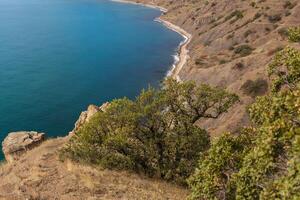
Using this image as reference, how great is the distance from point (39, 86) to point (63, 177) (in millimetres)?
79882

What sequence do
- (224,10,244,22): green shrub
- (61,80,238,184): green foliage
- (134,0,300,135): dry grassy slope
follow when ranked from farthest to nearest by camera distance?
(224,10,244,22): green shrub
(134,0,300,135): dry grassy slope
(61,80,238,184): green foliage

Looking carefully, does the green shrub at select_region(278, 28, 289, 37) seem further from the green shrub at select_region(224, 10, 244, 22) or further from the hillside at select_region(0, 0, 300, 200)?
the hillside at select_region(0, 0, 300, 200)

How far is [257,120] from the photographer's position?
2350 centimetres

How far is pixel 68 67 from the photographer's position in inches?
5118

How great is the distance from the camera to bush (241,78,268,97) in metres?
79.0

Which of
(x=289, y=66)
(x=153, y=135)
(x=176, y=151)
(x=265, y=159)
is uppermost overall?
(x=289, y=66)

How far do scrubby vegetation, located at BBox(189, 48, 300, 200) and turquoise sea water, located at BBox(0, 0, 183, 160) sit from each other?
66609 millimetres

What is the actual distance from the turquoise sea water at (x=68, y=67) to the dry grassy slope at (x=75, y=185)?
47664 millimetres

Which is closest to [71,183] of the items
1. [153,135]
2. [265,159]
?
[153,135]

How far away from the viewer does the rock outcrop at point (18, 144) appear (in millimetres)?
49656

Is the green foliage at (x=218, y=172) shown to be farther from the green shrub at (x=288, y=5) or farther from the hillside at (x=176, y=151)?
the green shrub at (x=288, y=5)

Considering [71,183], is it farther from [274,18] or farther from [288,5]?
[288,5]

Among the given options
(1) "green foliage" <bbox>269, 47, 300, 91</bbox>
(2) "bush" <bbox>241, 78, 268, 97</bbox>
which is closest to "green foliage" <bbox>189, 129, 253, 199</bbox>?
(1) "green foliage" <bbox>269, 47, 300, 91</bbox>

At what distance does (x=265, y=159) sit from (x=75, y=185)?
1900cm
